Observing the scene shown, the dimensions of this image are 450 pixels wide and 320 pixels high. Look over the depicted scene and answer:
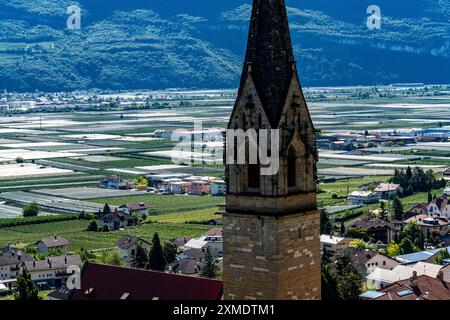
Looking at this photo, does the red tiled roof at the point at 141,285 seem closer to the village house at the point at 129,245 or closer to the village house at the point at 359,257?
the village house at the point at 359,257

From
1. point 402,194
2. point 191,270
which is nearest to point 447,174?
point 402,194

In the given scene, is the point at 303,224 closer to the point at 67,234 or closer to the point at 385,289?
the point at 385,289

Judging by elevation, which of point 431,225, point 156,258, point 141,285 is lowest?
point 431,225

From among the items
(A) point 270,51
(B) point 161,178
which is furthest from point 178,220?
(A) point 270,51

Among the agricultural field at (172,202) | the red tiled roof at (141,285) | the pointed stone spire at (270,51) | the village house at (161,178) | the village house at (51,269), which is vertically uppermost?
the pointed stone spire at (270,51)

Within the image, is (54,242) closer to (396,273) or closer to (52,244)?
(52,244)

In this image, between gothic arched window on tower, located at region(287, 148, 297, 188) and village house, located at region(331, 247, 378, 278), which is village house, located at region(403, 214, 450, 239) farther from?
gothic arched window on tower, located at region(287, 148, 297, 188)

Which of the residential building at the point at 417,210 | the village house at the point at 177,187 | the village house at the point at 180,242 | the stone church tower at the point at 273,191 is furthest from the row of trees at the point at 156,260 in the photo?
the village house at the point at 177,187
